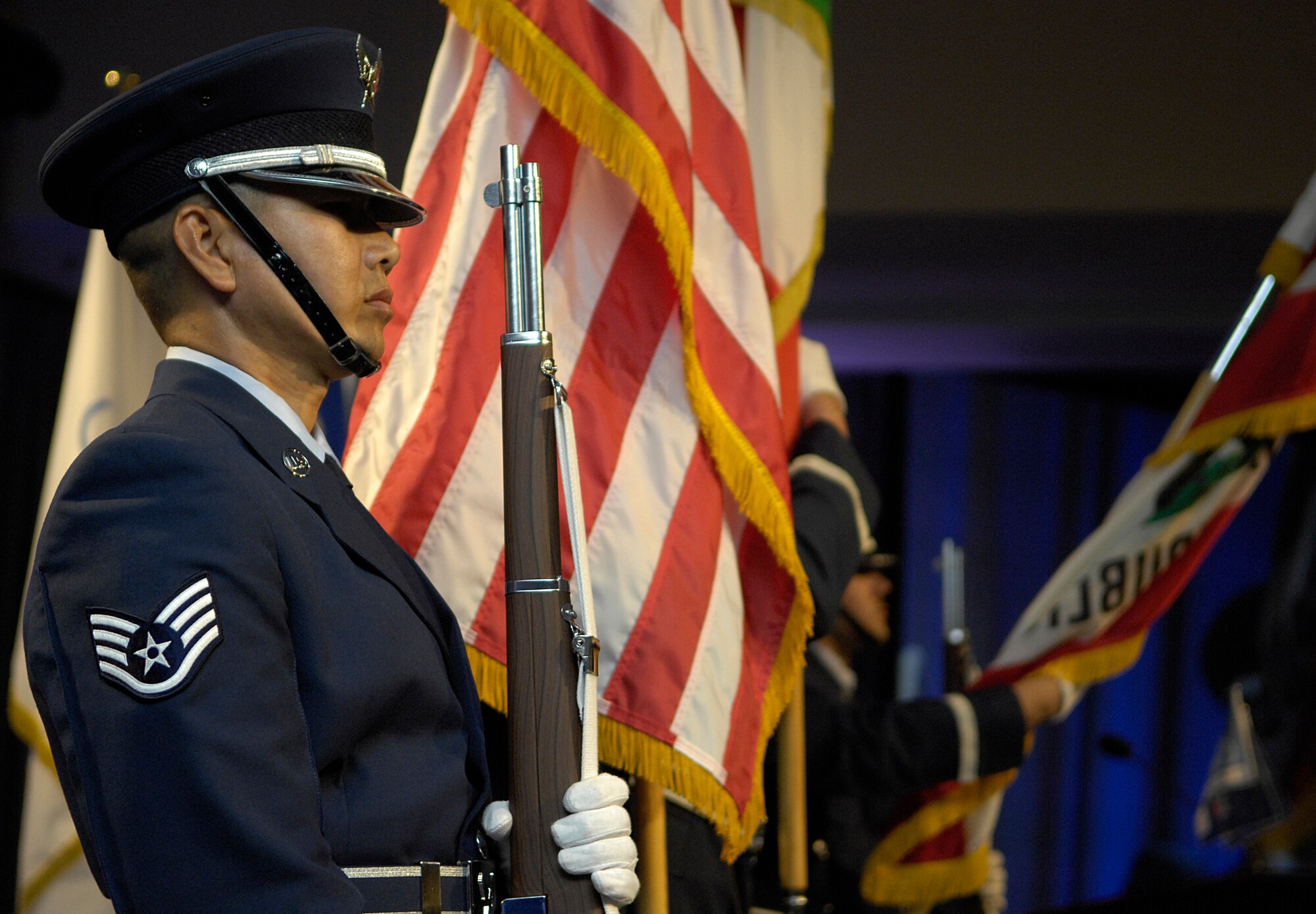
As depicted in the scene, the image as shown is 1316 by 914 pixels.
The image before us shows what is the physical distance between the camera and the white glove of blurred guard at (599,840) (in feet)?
3.25

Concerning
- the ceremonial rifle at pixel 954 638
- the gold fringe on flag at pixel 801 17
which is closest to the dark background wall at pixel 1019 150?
the ceremonial rifle at pixel 954 638

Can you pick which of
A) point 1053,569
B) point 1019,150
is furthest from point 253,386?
point 1053,569

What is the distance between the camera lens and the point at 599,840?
1000 mm

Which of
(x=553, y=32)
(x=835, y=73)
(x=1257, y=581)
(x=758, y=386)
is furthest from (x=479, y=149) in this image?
(x=1257, y=581)

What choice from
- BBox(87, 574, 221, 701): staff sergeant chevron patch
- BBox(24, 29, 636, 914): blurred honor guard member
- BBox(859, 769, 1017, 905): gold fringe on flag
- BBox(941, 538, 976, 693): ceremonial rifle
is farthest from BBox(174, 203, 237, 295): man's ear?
BBox(941, 538, 976, 693): ceremonial rifle

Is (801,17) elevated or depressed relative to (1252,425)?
elevated

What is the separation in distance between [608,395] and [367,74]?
447 mm

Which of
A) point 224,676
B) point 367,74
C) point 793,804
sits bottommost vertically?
point 793,804

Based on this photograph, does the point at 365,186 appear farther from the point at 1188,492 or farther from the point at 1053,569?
the point at 1053,569

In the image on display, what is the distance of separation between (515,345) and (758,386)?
50 centimetres

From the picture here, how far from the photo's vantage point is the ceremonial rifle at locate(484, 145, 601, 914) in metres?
1.01

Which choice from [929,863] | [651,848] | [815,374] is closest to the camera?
[651,848]

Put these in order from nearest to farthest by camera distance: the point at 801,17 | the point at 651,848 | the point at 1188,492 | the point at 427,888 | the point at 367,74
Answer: the point at 427,888 → the point at 367,74 → the point at 651,848 → the point at 801,17 → the point at 1188,492

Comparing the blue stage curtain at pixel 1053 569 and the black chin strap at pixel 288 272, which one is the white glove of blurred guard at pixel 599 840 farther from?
the blue stage curtain at pixel 1053 569
